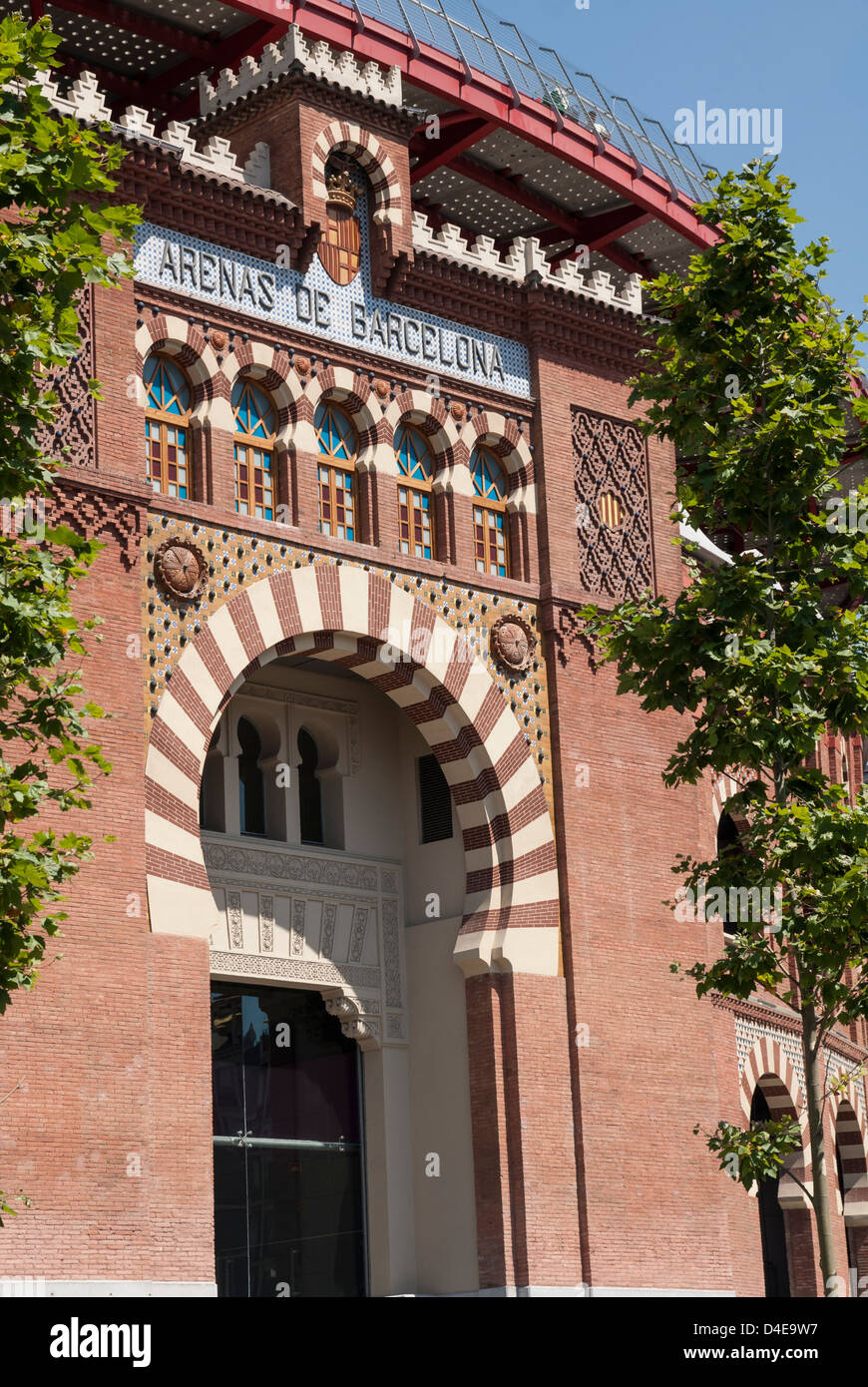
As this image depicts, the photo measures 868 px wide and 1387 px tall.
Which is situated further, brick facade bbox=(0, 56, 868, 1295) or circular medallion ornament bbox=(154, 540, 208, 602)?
circular medallion ornament bbox=(154, 540, 208, 602)

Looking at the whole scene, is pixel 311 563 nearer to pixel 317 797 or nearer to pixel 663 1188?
pixel 317 797

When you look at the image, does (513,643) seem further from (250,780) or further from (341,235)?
(341,235)

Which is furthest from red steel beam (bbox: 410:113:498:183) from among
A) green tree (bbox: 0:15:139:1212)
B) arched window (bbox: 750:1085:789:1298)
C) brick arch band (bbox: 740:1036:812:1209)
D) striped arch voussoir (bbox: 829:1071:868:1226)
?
striped arch voussoir (bbox: 829:1071:868:1226)

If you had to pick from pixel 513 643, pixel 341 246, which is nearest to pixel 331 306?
pixel 341 246

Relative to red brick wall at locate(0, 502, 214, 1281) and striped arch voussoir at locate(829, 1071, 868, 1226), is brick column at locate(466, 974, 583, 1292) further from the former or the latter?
striped arch voussoir at locate(829, 1071, 868, 1226)

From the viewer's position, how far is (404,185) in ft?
63.1

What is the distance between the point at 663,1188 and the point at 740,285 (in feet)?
28.0

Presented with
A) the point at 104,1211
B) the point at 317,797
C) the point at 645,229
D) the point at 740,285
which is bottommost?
the point at 104,1211

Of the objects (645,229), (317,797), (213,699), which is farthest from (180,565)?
(645,229)

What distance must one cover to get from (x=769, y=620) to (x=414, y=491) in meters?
5.69

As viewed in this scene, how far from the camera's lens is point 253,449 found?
17.7m

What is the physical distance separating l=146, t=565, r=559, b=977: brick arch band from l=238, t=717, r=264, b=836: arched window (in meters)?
1.36

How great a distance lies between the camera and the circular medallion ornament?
648 inches

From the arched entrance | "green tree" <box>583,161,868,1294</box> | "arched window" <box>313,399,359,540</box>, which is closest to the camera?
"green tree" <box>583,161,868,1294</box>
